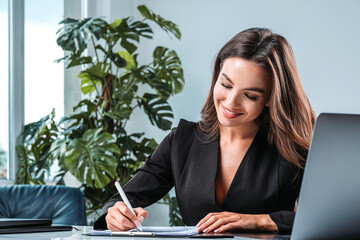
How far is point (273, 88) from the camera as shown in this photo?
1.63 metres

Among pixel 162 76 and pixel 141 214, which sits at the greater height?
pixel 162 76

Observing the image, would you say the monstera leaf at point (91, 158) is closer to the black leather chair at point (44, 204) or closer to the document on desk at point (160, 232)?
the black leather chair at point (44, 204)

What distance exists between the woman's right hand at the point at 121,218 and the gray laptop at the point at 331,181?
0.56m

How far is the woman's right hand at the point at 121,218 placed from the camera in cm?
137

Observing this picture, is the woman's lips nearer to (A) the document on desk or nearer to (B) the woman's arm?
(B) the woman's arm

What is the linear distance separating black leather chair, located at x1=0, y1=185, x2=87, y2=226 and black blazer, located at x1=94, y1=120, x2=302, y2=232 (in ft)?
1.68

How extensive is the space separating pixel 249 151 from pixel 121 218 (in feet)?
1.80

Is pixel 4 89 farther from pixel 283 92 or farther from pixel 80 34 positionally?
pixel 283 92

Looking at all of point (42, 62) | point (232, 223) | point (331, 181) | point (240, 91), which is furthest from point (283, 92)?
point (42, 62)

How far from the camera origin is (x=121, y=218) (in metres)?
1.37

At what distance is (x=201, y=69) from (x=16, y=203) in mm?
2042

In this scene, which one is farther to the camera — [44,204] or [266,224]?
[44,204]

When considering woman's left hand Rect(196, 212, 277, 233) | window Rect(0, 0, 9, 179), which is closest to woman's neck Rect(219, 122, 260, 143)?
woman's left hand Rect(196, 212, 277, 233)

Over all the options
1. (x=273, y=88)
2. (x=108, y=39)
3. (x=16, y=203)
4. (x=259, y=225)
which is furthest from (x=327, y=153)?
(x=108, y=39)
